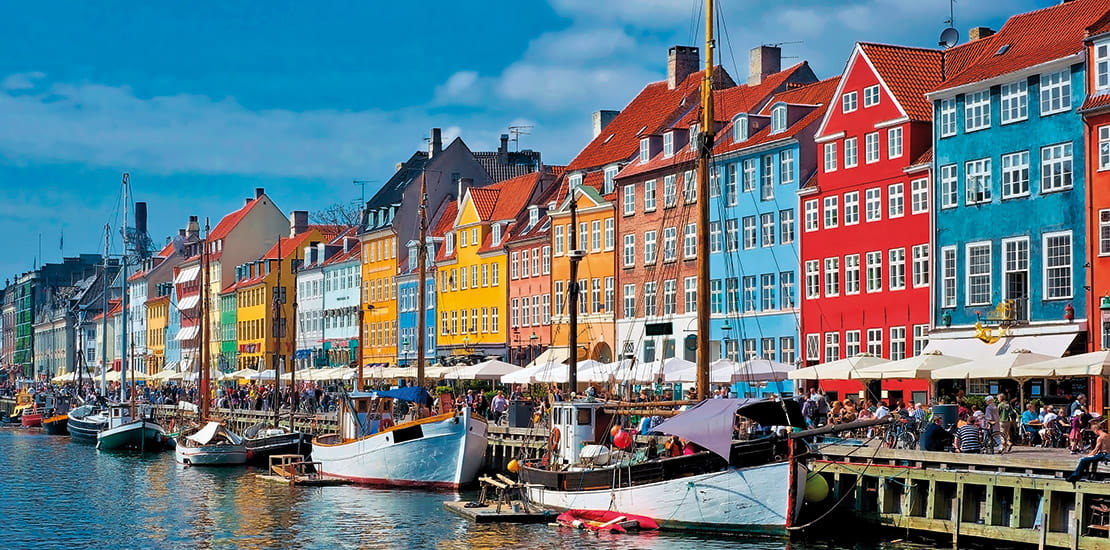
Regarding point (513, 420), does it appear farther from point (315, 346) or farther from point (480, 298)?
point (315, 346)

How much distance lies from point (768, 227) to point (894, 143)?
9.13m

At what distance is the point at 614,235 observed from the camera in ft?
259

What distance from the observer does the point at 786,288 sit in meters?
66.6

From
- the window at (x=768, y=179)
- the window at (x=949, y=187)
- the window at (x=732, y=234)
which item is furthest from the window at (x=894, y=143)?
the window at (x=732, y=234)

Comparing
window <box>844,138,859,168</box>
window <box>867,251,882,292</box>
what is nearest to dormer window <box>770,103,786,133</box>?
window <box>844,138,859,168</box>

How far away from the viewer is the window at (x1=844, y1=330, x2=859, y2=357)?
2432 inches

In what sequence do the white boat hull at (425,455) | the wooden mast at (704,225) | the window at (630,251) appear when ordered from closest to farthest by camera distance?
the wooden mast at (704,225), the white boat hull at (425,455), the window at (630,251)

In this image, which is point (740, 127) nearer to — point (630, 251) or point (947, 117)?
point (630, 251)

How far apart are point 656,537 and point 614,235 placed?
43975 millimetres

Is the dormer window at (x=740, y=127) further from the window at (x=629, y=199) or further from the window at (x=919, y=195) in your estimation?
the window at (x=919, y=195)

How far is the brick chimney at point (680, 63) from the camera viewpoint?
3260 inches

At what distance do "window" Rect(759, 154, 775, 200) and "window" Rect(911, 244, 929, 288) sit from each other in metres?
9.98

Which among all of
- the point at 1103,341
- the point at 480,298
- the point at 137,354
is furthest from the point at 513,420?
the point at 137,354

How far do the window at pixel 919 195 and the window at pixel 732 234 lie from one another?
11835mm
